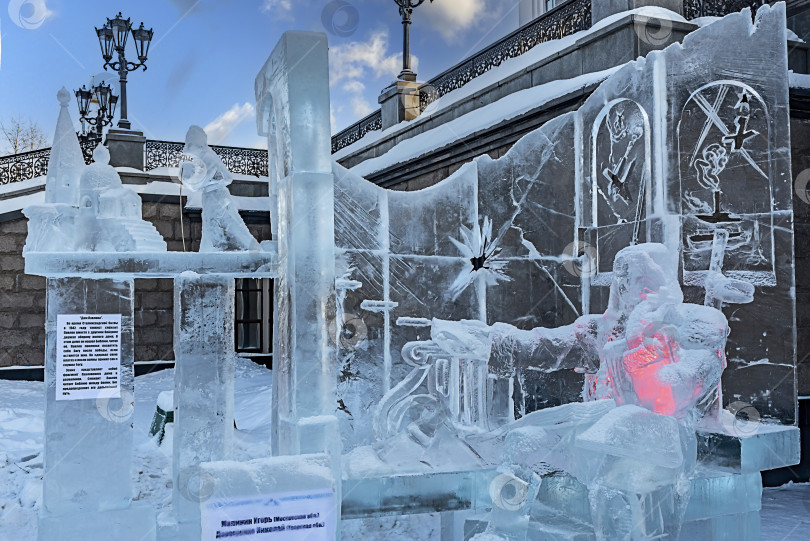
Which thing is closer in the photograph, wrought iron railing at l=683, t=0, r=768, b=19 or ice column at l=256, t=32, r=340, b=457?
ice column at l=256, t=32, r=340, b=457

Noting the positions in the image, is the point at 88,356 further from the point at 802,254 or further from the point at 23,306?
the point at 23,306

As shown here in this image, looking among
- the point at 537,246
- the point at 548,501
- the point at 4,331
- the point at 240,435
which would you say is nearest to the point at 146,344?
the point at 4,331

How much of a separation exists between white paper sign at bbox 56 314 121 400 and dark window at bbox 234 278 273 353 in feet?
32.3

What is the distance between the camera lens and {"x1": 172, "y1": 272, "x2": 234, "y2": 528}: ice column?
4039mm

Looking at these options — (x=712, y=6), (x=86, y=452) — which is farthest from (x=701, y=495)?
(x=712, y=6)

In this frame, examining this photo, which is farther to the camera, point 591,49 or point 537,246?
point 591,49

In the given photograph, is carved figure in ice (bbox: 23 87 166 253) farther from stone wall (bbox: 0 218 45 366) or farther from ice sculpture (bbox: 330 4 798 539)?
stone wall (bbox: 0 218 45 366)

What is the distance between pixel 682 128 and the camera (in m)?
4.80

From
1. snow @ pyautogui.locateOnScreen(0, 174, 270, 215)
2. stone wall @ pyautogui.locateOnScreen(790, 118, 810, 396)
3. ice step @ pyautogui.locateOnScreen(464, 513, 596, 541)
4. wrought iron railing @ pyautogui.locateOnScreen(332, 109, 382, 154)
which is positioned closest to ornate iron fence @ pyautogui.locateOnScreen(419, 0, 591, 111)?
wrought iron railing @ pyautogui.locateOnScreen(332, 109, 382, 154)

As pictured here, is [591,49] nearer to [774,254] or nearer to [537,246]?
[537,246]

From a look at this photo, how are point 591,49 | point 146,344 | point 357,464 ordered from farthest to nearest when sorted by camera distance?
point 146,344 → point 591,49 → point 357,464

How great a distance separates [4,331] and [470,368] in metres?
10.4

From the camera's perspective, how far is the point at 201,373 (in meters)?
4.08

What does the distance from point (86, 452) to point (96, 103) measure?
33.9 ft
